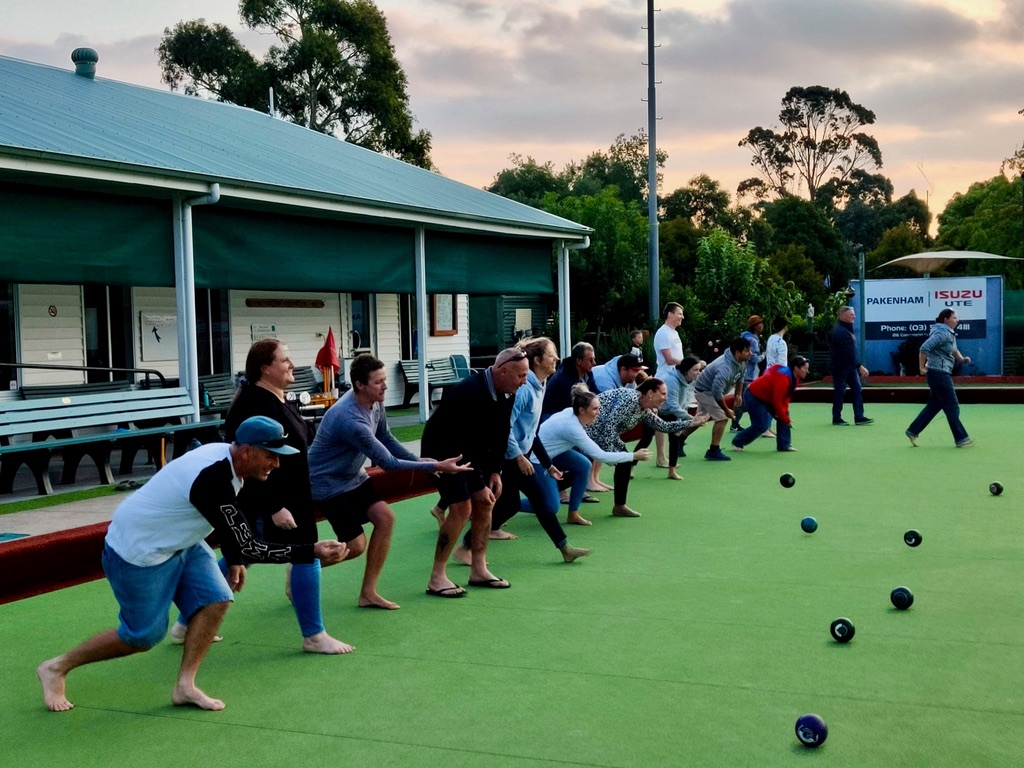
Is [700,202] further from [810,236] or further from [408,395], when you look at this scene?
[408,395]

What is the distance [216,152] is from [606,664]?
1058 cm

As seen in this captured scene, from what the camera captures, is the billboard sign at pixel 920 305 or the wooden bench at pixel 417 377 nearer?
the wooden bench at pixel 417 377

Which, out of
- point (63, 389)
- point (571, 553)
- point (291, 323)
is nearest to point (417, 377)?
point (291, 323)

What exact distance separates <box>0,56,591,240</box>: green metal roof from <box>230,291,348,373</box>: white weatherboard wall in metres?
2.32

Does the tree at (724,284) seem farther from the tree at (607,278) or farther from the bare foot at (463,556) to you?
the bare foot at (463,556)

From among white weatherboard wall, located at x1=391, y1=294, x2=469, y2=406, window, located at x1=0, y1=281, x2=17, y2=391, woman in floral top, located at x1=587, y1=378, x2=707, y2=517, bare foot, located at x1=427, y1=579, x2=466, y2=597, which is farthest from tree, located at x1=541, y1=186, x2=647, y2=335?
bare foot, located at x1=427, y1=579, x2=466, y2=597

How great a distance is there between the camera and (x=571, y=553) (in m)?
8.39

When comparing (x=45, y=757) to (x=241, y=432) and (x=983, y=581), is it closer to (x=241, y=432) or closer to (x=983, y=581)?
(x=241, y=432)

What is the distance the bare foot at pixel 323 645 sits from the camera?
619cm

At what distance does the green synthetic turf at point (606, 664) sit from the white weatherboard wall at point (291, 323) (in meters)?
9.10

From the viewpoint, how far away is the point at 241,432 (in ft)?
16.4

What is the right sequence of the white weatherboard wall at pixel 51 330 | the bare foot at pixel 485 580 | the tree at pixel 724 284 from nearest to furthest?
the bare foot at pixel 485 580 < the white weatherboard wall at pixel 51 330 < the tree at pixel 724 284

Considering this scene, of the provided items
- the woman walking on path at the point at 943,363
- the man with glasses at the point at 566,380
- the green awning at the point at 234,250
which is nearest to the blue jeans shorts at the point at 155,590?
the man with glasses at the point at 566,380

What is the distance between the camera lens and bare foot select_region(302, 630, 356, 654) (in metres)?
6.19
